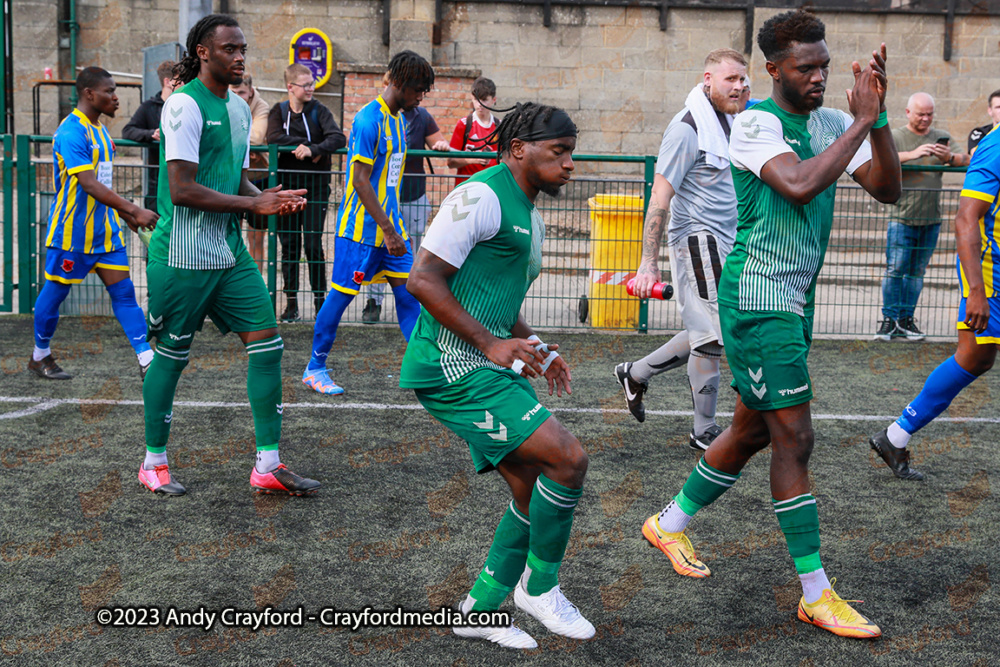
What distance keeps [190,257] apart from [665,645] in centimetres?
261

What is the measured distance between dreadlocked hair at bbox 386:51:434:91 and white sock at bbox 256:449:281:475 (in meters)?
2.55

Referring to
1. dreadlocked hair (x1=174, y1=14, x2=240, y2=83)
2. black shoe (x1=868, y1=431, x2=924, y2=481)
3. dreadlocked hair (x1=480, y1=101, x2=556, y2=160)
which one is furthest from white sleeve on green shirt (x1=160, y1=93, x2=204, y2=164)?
black shoe (x1=868, y1=431, x2=924, y2=481)

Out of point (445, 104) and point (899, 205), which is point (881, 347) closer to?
Result: point (899, 205)

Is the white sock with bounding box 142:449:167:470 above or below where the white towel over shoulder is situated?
below

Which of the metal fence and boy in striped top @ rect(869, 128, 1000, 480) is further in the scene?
the metal fence

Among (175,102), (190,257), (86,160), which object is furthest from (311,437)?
(86,160)

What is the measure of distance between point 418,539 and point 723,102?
2.70 metres

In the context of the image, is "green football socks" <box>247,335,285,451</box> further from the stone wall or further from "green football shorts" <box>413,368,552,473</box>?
the stone wall

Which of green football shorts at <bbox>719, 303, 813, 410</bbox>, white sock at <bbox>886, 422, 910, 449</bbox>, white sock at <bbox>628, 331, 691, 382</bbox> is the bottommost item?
white sock at <bbox>886, 422, 910, 449</bbox>

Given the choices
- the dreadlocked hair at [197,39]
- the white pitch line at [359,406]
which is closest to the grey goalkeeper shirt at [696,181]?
the white pitch line at [359,406]

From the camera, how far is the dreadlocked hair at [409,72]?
6.09 meters

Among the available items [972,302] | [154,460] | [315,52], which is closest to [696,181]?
[972,302]

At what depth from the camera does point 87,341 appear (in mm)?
8227

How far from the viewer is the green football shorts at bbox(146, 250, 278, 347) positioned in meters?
4.53
